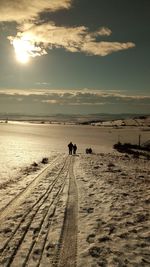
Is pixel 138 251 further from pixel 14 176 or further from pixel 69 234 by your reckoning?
pixel 14 176


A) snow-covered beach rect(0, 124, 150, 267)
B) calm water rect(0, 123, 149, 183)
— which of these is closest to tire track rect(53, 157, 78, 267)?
snow-covered beach rect(0, 124, 150, 267)

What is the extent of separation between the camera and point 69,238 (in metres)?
9.47

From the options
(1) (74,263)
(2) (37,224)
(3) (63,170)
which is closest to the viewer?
(1) (74,263)

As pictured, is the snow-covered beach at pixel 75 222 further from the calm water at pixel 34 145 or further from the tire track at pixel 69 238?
the calm water at pixel 34 145

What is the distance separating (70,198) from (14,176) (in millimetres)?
7638

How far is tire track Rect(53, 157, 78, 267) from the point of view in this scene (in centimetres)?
794

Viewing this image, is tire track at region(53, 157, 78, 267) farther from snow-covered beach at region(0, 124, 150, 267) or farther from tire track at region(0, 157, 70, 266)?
tire track at region(0, 157, 70, 266)

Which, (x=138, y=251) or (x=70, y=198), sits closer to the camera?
(x=138, y=251)

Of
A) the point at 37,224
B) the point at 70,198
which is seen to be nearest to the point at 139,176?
the point at 70,198

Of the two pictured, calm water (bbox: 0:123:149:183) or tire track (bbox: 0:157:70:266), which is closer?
tire track (bbox: 0:157:70:266)

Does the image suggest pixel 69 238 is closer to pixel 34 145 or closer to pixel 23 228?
pixel 23 228

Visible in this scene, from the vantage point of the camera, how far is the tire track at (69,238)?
26.1 feet

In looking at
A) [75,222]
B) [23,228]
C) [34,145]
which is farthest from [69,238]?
[34,145]

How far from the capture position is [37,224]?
1052 centimetres
